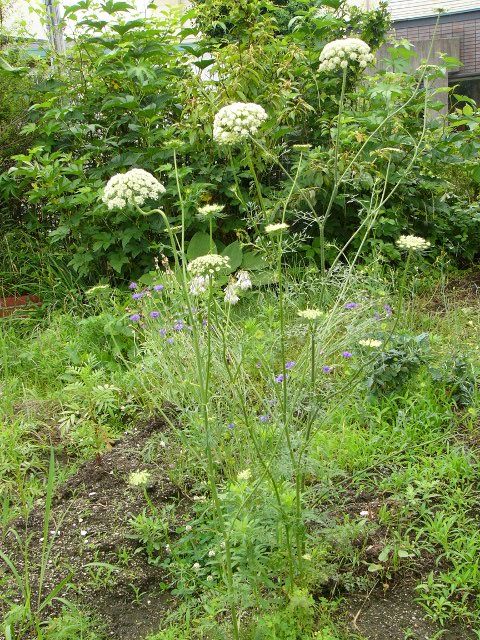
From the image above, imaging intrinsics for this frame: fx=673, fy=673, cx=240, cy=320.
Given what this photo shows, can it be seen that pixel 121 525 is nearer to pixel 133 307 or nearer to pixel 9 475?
pixel 9 475

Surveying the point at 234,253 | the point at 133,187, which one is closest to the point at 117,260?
the point at 234,253

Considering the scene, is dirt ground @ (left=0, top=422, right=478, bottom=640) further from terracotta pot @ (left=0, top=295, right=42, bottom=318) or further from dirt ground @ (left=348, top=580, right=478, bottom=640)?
terracotta pot @ (left=0, top=295, right=42, bottom=318)

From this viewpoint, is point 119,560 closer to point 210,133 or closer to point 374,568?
point 374,568

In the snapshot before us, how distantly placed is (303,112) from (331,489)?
9.95 ft

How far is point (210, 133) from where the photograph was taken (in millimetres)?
4434

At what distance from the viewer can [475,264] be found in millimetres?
5043

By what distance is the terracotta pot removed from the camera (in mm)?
5000

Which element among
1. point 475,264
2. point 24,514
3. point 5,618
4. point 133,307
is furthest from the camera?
point 475,264

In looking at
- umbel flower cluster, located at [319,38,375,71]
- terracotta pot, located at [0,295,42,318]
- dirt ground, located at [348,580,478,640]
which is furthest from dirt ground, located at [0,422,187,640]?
terracotta pot, located at [0,295,42,318]

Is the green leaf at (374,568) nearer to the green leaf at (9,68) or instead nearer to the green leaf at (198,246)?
the green leaf at (198,246)

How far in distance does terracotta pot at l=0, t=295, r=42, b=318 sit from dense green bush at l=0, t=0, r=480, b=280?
1.50ft

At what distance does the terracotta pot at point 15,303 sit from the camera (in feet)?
16.4

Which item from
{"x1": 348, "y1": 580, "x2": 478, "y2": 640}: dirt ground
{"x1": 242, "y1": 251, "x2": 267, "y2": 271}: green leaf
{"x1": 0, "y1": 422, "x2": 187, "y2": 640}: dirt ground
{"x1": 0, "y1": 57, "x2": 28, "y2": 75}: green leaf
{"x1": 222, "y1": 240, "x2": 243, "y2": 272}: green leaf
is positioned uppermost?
{"x1": 0, "y1": 57, "x2": 28, "y2": 75}: green leaf

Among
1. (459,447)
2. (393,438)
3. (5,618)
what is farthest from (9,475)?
(459,447)
